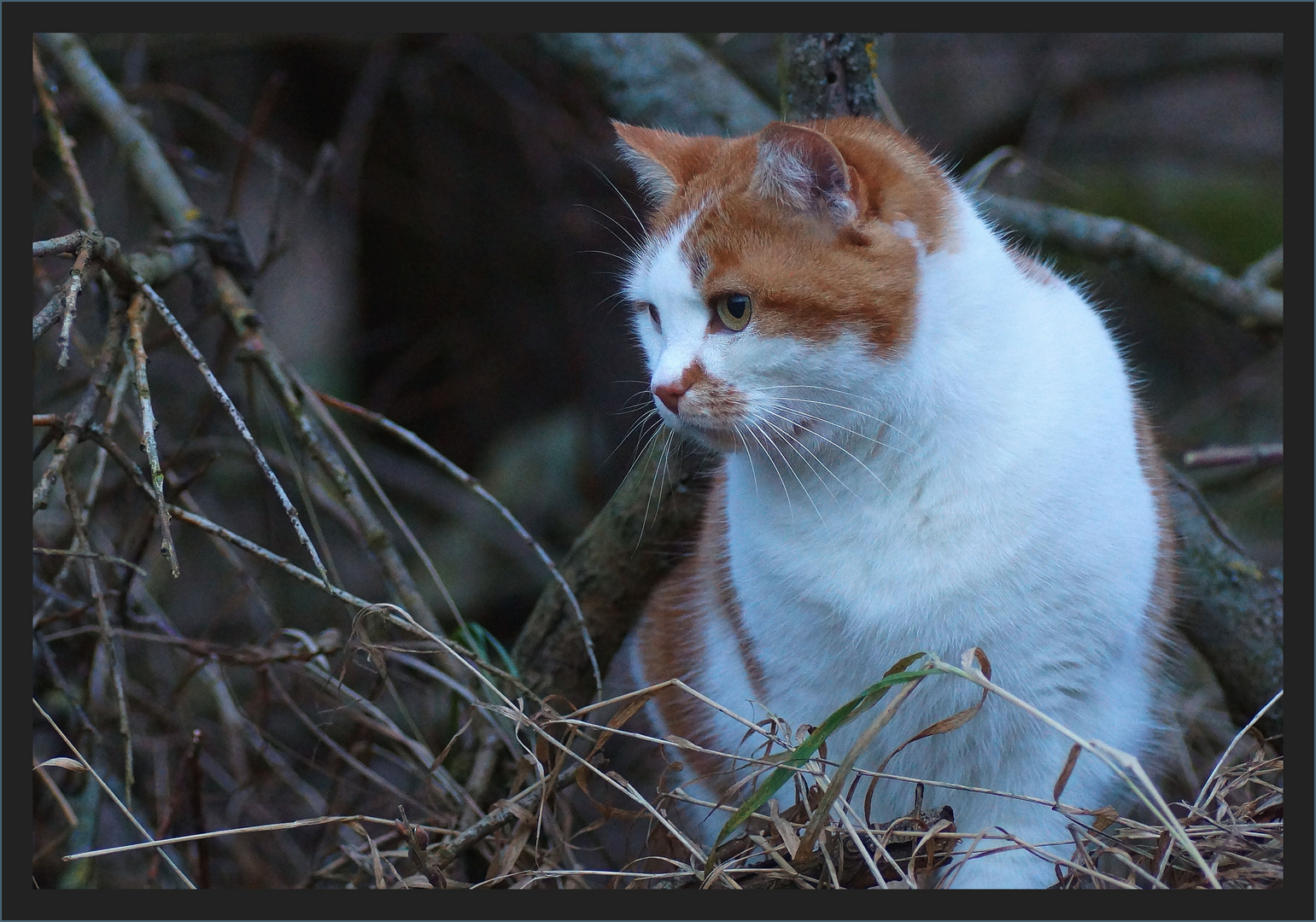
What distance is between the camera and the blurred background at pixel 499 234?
3.52 m

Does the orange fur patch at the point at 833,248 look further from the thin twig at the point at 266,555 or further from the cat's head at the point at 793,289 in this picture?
the thin twig at the point at 266,555

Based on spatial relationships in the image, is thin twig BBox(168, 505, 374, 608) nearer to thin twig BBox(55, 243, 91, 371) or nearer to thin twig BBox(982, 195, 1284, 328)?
thin twig BBox(55, 243, 91, 371)

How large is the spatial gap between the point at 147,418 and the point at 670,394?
704 mm

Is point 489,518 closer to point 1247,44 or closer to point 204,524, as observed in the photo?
point 204,524

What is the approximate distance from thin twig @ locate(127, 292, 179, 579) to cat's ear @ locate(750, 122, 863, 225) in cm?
91

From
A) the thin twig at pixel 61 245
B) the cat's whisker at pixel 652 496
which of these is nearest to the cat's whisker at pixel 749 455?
the cat's whisker at pixel 652 496

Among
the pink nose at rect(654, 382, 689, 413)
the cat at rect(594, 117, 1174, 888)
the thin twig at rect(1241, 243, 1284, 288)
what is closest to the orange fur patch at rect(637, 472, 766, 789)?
the cat at rect(594, 117, 1174, 888)

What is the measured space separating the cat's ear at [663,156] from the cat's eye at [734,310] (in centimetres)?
32

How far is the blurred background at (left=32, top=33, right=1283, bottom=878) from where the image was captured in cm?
352

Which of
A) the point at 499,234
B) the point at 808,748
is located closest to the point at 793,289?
the point at 808,748

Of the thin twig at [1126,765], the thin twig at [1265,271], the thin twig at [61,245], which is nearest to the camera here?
the thin twig at [1126,765]

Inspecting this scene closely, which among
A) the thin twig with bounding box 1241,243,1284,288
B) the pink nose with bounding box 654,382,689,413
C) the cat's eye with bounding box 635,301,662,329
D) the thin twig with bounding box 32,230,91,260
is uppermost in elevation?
the thin twig with bounding box 32,230,91,260

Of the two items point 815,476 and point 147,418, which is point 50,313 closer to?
point 147,418

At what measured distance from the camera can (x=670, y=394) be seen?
4.64 feet
